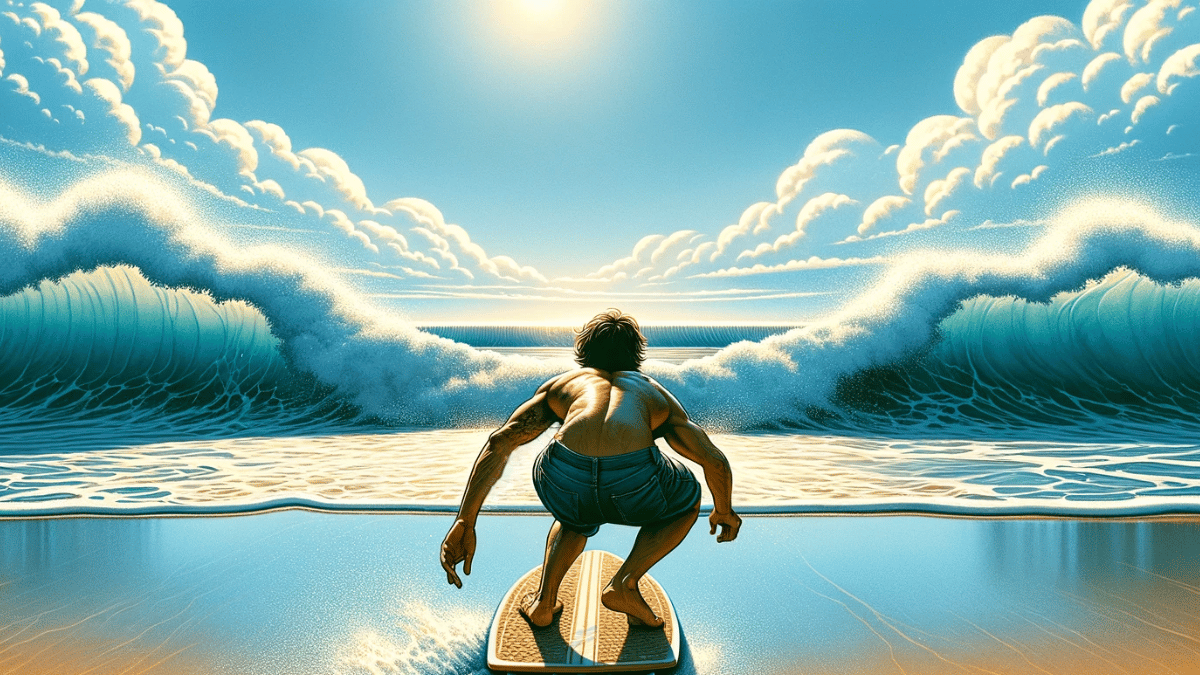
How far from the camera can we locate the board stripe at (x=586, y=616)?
5.16 feet

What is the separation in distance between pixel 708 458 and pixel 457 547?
0.68 metres

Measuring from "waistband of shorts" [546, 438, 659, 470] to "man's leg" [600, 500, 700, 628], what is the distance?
21 centimetres

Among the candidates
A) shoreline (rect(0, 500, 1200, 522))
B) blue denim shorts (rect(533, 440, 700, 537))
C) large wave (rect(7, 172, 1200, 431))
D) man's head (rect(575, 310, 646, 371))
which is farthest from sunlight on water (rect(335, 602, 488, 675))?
large wave (rect(7, 172, 1200, 431))

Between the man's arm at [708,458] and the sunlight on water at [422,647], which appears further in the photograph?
the sunlight on water at [422,647]

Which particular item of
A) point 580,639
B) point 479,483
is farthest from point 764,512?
point 479,483

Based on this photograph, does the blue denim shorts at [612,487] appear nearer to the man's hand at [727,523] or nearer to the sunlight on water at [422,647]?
the man's hand at [727,523]

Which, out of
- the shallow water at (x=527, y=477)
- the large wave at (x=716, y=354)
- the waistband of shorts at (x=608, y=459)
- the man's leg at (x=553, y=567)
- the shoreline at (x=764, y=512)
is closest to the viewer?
the waistband of shorts at (x=608, y=459)

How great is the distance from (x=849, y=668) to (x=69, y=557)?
3075mm

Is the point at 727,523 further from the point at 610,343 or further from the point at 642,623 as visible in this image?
the point at 610,343

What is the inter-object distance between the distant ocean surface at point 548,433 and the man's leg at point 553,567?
1.59 m

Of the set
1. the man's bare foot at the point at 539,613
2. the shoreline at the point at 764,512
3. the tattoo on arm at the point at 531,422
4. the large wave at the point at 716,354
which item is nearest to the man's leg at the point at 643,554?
the man's bare foot at the point at 539,613

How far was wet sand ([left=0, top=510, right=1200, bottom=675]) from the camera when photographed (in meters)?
1.72

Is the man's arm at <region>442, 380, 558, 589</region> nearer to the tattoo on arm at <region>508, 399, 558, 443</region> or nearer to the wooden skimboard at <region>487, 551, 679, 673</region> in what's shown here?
the tattoo on arm at <region>508, 399, 558, 443</region>

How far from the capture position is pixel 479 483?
59.6 inches
